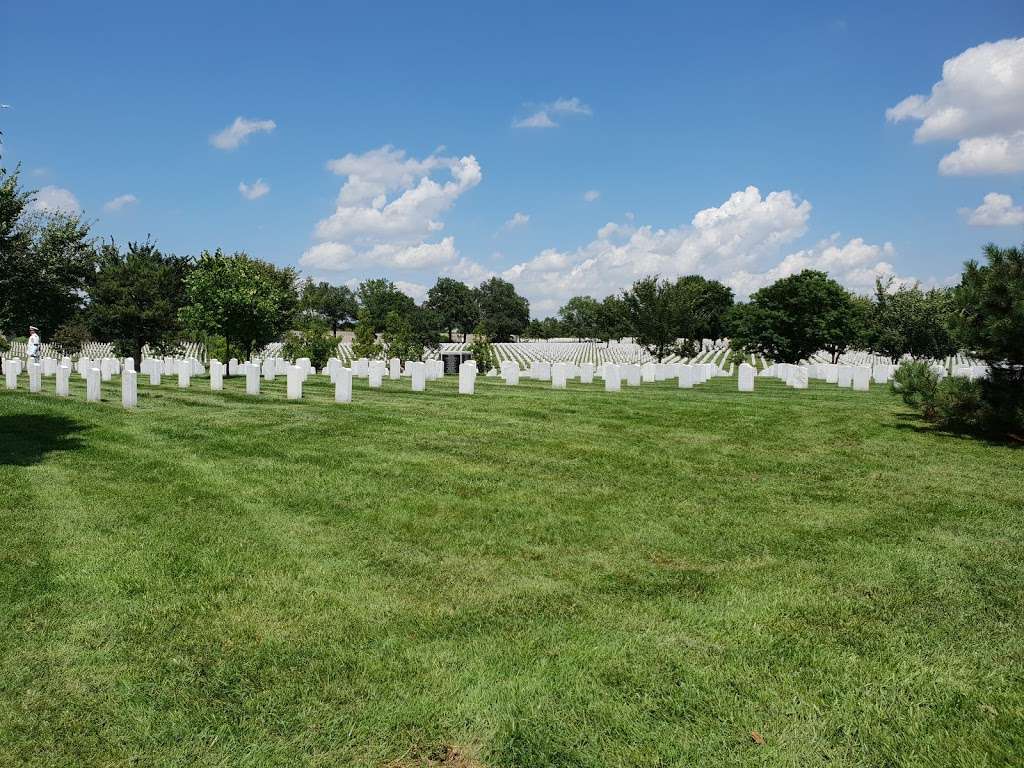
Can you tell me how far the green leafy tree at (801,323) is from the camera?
4731 centimetres

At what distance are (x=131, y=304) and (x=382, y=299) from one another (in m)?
61.8

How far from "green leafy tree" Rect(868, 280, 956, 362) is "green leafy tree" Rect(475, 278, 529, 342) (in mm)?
64228

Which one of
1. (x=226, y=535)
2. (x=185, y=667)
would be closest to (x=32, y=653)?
(x=185, y=667)

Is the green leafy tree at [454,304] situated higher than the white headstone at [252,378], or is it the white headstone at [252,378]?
the green leafy tree at [454,304]

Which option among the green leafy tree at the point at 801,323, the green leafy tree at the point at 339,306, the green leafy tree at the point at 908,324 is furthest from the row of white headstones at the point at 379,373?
the green leafy tree at the point at 339,306

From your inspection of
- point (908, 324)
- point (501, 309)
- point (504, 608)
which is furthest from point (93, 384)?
point (501, 309)

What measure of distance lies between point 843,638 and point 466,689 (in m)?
2.39

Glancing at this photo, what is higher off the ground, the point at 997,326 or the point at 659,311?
the point at 659,311

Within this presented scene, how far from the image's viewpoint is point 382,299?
93.9 meters

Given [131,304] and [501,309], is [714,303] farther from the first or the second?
[131,304]

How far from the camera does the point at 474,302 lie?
113m

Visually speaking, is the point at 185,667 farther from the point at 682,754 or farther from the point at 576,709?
the point at 682,754

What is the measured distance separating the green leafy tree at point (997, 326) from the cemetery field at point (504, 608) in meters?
2.09

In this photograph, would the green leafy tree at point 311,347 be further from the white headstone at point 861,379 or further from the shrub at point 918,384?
the shrub at point 918,384
